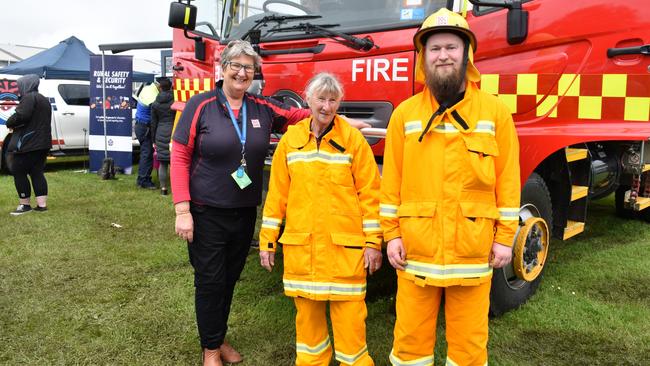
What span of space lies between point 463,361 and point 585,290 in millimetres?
2153

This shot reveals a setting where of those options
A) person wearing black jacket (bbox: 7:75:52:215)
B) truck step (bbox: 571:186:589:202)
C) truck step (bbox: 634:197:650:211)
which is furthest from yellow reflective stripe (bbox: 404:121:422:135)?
person wearing black jacket (bbox: 7:75:52:215)

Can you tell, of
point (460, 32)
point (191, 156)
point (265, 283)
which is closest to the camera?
point (460, 32)

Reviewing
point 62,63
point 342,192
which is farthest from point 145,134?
point 342,192

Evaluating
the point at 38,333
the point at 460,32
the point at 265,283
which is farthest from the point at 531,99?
the point at 38,333

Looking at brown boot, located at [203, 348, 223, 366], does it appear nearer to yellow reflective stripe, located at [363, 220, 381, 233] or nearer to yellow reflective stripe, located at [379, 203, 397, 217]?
yellow reflective stripe, located at [363, 220, 381, 233]

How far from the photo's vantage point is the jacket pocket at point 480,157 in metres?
1.96

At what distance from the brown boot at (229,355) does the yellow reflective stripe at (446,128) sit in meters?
1.63

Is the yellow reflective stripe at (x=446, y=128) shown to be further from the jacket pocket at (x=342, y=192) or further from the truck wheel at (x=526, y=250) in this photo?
the truck wheel at (x=526, y=250)

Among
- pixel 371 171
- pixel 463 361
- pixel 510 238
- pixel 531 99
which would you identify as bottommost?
pixel 463 361

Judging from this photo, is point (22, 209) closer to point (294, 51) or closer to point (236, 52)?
point (294, 51)

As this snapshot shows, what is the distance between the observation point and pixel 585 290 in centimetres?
383

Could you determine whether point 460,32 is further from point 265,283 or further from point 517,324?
point 265,283

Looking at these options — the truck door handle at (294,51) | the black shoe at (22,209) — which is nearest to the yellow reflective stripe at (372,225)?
the truck door handle at (294,51)

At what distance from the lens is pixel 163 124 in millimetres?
7535
